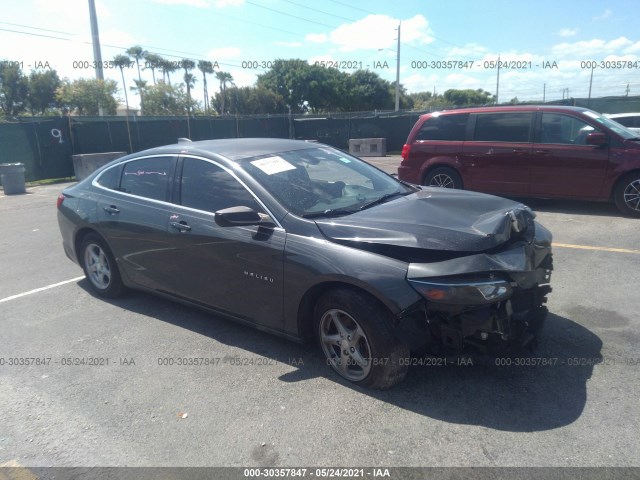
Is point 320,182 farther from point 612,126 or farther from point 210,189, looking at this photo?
point 612,126

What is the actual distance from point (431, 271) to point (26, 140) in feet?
57.7

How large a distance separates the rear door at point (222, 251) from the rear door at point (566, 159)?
21.0 ft

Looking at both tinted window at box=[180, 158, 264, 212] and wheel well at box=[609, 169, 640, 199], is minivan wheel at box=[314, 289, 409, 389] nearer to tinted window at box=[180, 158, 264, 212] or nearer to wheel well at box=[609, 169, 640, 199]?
tinted window at box=[180, 158, 264, 212]

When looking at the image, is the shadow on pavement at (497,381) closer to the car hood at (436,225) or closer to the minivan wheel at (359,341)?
the minivan wheel at (359,341)

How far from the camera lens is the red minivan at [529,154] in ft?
26.1

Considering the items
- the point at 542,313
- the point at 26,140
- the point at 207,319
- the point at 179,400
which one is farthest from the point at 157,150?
the point at 26,140

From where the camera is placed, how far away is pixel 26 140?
1670 centimetres

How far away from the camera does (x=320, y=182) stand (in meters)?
4.18

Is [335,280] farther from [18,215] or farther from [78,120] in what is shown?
[78,120]

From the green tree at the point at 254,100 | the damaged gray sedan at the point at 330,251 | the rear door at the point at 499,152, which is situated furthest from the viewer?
the green tree at the point at 254,100

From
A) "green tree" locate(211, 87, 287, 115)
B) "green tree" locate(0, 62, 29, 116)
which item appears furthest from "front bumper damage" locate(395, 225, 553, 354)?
"green tree" locate(211, 87, 287, 115)

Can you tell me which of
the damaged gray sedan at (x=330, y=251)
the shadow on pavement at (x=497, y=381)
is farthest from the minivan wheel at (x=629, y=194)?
the damaged gray sedan at (x=330, y=251)

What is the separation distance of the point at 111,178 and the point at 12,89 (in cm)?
5427

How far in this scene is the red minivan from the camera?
7945mm
